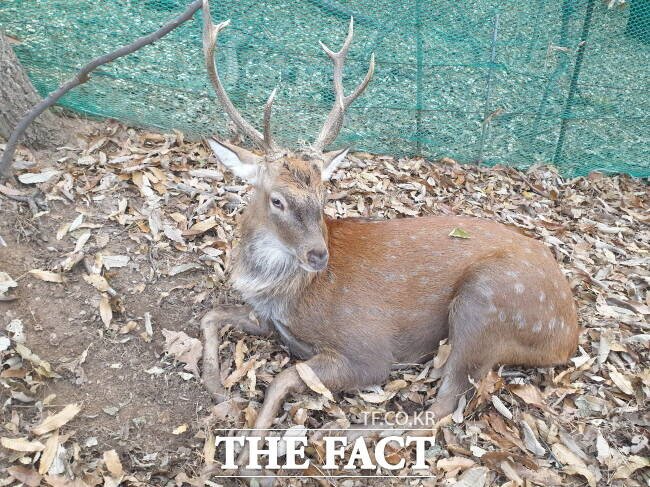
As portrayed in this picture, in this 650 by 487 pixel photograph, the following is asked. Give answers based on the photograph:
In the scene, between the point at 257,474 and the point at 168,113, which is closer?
the point at 257,474

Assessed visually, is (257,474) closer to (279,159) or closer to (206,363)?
(206,363)

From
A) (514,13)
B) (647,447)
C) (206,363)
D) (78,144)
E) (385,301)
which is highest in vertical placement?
(514,13)

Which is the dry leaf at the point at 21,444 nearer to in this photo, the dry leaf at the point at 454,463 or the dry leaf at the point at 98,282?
the dry leaf at the point at 98,282

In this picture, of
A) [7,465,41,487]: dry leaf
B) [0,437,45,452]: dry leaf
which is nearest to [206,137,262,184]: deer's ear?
[0,437,45,452]: dry leaf

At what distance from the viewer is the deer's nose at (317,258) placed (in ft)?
11.5

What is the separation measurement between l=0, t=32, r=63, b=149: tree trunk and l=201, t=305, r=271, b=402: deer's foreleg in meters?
2.28

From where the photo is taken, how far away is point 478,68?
234 inches

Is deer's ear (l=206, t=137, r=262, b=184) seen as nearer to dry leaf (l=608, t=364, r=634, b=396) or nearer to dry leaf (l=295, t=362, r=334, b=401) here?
dry leaf (l=295, t=362, r=334, b=401)

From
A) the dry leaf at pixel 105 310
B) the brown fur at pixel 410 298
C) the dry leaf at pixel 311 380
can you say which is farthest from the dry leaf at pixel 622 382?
the dry leaf at pixel 105 310

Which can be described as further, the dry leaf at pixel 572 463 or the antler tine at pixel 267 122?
the antler tine at pixel 267 122

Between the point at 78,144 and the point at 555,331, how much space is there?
14.3 feet

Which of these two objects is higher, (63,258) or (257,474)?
(63,258)

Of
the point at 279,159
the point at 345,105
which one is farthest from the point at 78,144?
the point at 345,105

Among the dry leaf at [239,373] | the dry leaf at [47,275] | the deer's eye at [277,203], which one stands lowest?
the dry leaf at [239,373]
